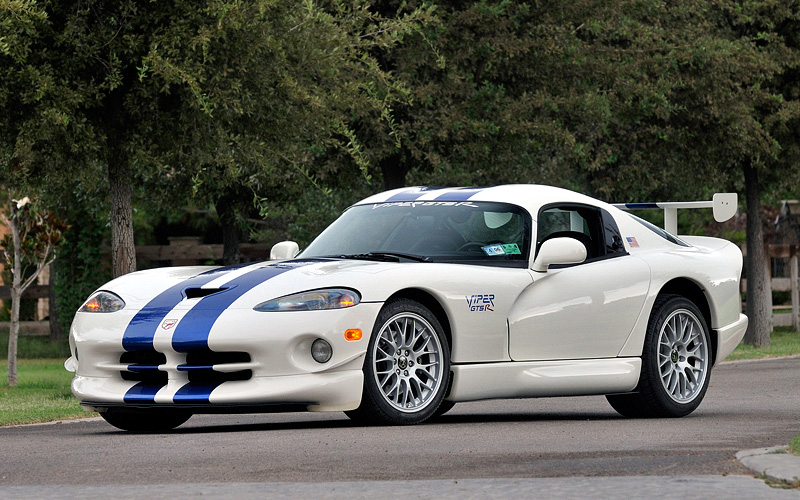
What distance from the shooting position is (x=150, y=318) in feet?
28.9

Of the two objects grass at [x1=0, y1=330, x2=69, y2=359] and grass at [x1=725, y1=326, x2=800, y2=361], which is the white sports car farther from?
grass at [x1=0, y1=330, x2=69, y2=359]

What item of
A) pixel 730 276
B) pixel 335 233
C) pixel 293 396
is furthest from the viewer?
pixel 730 276

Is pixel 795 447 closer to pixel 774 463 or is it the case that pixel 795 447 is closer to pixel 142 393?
pixel 774 463

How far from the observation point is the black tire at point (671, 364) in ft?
33.9

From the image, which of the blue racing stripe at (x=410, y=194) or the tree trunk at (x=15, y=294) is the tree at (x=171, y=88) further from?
the blue racing stripe at (x=410, y=194)

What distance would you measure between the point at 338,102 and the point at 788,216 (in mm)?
23520

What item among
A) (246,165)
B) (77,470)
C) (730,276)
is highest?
(246,165)

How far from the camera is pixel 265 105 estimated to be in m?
14.4

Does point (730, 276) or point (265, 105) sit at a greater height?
point (265, 105)

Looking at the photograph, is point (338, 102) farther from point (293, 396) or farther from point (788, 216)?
point (788, 216)

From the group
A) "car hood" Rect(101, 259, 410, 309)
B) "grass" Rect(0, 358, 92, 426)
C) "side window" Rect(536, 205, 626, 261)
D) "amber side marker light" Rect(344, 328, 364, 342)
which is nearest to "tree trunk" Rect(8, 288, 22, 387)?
"grass" Rect(0, 358, 92, 426)

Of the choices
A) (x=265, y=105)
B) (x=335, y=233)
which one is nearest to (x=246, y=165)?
(x=265, y=105)

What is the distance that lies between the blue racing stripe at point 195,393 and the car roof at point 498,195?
229cm

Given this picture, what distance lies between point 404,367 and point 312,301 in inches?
30.2
